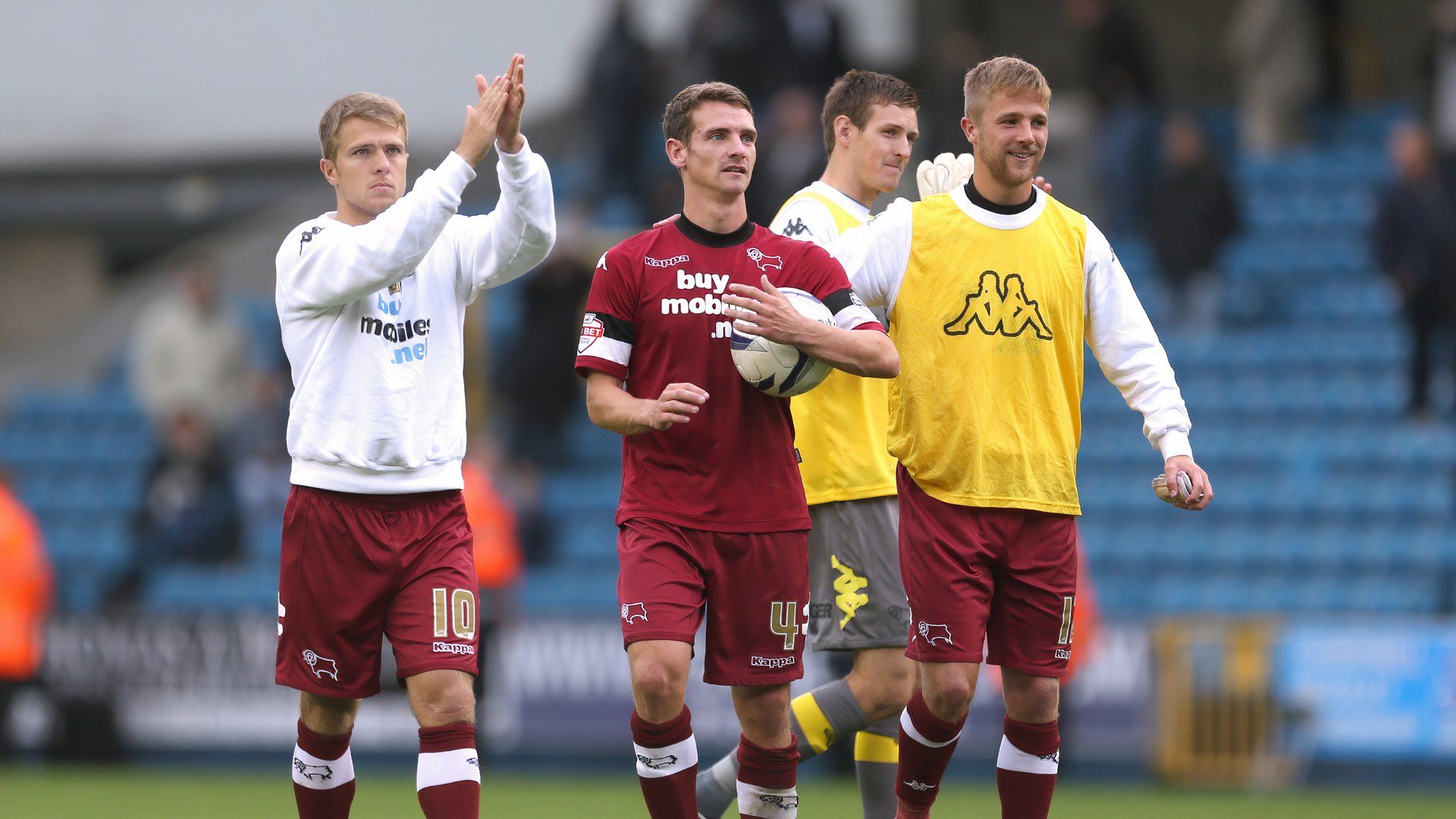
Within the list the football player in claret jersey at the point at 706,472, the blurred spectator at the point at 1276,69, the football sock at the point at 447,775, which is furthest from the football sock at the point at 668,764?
the blurred spectator at the point at 1276,69

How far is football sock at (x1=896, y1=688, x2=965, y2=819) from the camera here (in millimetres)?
6629

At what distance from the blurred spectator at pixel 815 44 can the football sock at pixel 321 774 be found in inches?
421

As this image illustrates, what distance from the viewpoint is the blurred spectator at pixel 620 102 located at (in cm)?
1712

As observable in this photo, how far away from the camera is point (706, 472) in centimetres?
639

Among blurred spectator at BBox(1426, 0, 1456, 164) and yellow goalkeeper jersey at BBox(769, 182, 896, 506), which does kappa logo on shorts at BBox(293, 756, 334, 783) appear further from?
blurred spectator at BBox(1426, 0, 1456, 164)

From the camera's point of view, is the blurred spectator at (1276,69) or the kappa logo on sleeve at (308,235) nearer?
the kappa logo on sleeve at (308,235)

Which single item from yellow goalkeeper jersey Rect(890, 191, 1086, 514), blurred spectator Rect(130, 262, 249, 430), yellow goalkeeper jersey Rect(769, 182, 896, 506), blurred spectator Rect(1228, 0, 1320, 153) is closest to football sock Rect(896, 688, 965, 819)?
yellow goalkeeper jersey Rect(890, 191, 1086, 514)

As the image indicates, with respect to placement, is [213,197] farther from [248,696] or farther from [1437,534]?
[1437,534]

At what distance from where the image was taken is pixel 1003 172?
6.58 metres

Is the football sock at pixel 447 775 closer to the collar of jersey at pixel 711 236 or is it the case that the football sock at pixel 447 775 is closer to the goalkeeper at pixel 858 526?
the goalkeeper at pixel 858 526

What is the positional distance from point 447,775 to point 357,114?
Result: 6.94ft

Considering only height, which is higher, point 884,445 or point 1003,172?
point 1003,172

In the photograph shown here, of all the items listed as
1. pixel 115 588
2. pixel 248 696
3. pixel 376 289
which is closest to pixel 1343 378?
pixel 248 696

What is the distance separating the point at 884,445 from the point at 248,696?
7.80 meters
